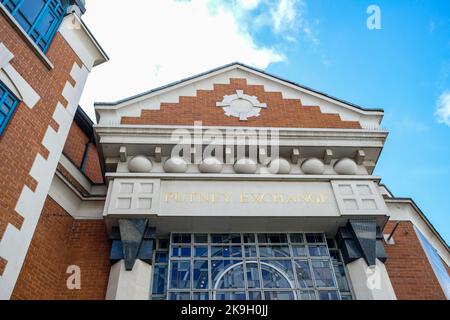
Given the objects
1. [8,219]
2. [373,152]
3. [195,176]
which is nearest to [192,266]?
[195,176]

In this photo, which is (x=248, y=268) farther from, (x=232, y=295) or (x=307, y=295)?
(x=307, y=295)

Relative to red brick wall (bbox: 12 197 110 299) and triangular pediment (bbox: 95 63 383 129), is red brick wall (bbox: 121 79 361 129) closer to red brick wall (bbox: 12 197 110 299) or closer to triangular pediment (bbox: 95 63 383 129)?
triangular pediment (bbox: 95 63 383 129)

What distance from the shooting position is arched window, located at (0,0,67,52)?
7.50 meters

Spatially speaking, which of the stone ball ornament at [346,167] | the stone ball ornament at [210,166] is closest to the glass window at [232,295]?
the stone ball ornament at [210,166]

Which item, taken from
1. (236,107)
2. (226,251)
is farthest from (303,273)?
(236,107)

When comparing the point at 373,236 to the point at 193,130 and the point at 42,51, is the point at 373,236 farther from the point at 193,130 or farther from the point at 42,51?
the point at 42,51

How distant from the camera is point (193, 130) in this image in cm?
874

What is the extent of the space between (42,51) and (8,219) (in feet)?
12.1

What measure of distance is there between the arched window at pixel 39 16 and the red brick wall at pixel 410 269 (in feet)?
27.8

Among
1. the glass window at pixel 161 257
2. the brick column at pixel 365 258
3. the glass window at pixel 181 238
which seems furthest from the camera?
the glass window at pixel 181 238

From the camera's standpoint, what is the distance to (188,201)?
791 cm

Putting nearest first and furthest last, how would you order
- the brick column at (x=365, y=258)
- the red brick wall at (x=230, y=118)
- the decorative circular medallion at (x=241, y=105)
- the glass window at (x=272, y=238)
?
the brick column at (x=365, y=258) → the glass window at (x=272, y=238) → the red brick wall at (x=230, y=118) → the decorative circular medallion at (x=241, y=105)

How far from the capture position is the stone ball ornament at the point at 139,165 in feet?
27.2

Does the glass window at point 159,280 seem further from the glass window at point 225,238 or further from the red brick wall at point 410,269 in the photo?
the red brick wall at point 410,269
